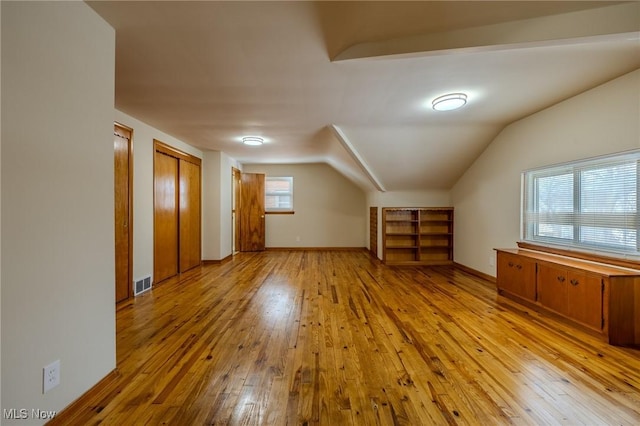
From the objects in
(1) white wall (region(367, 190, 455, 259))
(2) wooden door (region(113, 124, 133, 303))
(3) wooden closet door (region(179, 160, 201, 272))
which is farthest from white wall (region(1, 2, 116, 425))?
(1) white wall (region(367, 190, 455, 259))

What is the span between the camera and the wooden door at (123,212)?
3034 millimetres

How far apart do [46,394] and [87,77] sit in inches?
67.0

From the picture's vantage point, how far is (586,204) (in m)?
2.76

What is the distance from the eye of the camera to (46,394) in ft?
4.20

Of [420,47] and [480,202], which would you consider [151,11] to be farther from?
[480,202]

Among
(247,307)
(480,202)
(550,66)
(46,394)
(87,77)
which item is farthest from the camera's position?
(480,202)

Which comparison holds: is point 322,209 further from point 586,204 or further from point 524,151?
point 586,204

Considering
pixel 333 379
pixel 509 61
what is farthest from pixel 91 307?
pixel 509 61

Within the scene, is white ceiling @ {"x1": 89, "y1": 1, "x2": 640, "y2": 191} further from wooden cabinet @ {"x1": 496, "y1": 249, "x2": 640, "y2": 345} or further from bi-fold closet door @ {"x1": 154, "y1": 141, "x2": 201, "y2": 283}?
wooden cabinet @ {"x1": 496, "y1": 249, "x2": 640, "y2": 345}

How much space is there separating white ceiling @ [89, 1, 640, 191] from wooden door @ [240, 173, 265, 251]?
3.06 m

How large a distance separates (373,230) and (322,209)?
5.20ft

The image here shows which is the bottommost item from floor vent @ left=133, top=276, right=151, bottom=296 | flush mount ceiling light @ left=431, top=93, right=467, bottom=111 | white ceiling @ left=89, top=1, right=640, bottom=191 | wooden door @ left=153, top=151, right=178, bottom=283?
floor vent @ left=133, top=276, right=151, bottom=296

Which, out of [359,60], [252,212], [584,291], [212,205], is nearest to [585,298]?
[584,291]

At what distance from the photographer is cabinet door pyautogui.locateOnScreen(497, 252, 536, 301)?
9.55ft
